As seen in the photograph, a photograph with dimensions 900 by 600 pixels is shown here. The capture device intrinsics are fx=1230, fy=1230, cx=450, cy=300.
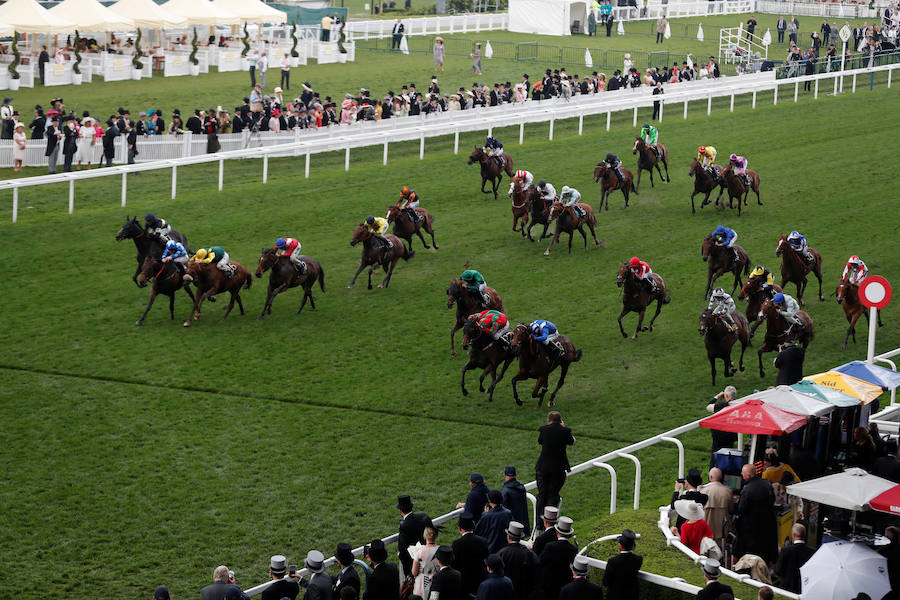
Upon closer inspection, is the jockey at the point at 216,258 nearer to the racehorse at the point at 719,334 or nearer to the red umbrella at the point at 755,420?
the racehorse at the point at 719,334

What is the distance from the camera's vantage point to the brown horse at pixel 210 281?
59.6ft

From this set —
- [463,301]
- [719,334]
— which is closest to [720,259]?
[719,334]

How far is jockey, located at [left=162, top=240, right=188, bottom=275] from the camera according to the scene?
18094 mm

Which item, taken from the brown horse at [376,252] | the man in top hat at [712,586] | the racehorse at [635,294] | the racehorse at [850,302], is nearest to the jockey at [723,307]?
the racehorse at [635,294]

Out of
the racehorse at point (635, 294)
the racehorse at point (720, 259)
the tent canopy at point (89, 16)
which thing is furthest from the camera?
the tent canopy at point (89, 16)

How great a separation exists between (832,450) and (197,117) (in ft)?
63.8

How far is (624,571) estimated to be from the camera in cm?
900

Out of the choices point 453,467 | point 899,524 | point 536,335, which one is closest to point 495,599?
point 899,524

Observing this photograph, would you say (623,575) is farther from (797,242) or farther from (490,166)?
(490,166)

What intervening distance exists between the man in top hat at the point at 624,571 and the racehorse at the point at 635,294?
8.77 meters

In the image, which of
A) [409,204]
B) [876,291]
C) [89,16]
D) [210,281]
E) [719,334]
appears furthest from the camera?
[89,16]

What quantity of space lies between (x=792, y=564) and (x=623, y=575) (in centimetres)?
139

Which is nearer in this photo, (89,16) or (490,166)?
(490,166)

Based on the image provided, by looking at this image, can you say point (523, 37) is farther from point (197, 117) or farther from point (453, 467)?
point (453, 467)
